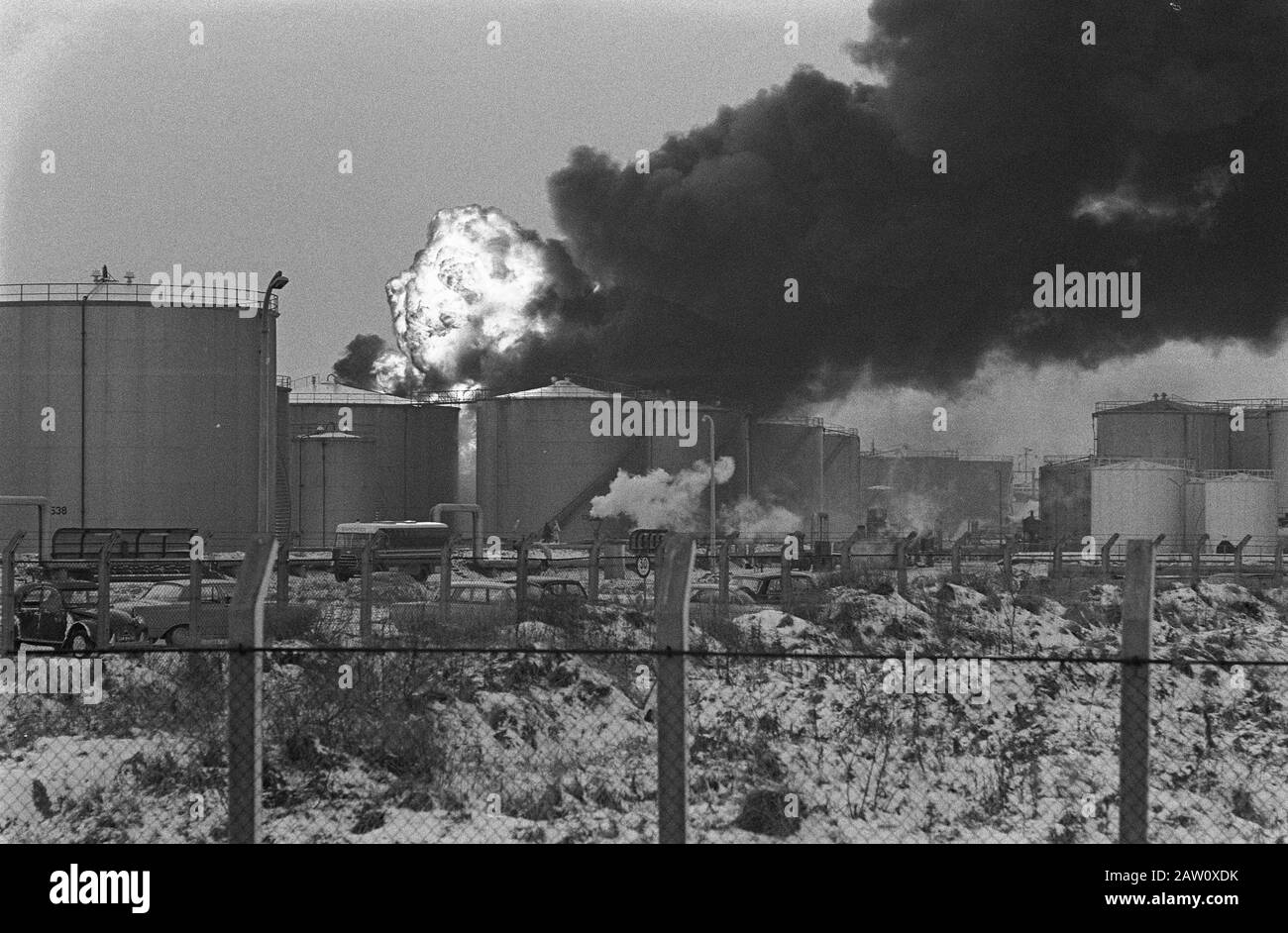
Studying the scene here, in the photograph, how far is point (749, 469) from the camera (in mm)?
65750

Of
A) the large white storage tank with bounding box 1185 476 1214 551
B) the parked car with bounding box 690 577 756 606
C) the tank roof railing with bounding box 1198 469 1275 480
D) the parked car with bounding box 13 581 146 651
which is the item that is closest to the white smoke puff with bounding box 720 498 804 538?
the large white storage tank with bounding box 1185 476 1214 551

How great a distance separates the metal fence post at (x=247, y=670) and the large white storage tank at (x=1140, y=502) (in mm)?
55708

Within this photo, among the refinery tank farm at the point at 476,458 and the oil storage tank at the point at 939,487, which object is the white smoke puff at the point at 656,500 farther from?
the oil storage tank at the point at 939,487

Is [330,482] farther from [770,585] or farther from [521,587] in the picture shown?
[521,587]

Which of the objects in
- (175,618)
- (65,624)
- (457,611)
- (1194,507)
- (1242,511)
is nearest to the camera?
(65,624)

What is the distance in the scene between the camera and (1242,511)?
57.4 meters

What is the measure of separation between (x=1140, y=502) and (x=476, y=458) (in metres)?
27.7

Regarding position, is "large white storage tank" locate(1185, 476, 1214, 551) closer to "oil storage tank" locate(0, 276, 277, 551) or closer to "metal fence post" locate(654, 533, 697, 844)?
"oil storage tank" locate(0, 276, 277, 551)

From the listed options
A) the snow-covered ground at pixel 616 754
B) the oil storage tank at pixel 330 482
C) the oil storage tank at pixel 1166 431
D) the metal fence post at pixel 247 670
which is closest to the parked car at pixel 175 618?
the snow-covered ground at pixel 616 754

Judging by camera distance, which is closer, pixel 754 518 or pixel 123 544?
pixel 123 544

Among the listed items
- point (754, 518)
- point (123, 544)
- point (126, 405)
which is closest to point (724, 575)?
point (123, 544)

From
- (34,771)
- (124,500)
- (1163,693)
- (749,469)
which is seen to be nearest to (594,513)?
(749,469)

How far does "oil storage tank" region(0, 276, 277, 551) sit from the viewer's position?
46.3 m
